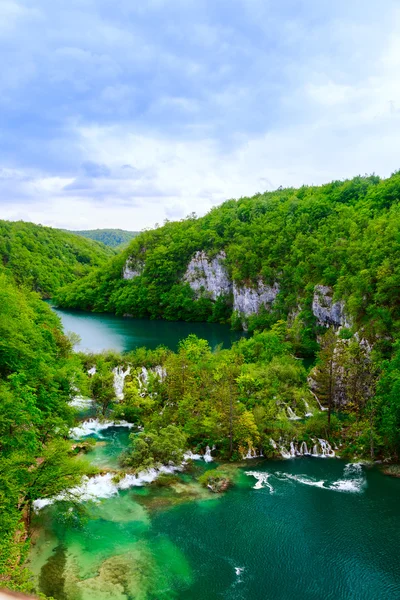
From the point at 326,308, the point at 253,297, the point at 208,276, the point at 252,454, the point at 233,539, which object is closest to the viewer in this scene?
the point at 233,539

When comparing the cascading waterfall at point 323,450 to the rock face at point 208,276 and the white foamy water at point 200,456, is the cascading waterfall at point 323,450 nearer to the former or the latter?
the white foamy water at point 200,456

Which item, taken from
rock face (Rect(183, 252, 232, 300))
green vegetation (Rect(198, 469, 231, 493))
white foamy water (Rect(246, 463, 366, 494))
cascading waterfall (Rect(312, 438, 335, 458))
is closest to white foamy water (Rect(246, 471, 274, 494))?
white foamy water (Rect(246, 463, 366, 494))

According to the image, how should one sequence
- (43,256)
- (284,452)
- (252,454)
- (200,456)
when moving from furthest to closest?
(43,256), (284,452), (252,454), (200,456)

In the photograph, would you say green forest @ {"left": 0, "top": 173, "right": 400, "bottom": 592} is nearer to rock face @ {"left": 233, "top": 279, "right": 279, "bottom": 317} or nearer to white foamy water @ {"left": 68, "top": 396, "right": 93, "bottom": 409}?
white foamy water @ {"left": 68, "top": 396, "right": 93, "bottom": 409}

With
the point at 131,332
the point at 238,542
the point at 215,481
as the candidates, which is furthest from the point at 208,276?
the point at 238,542

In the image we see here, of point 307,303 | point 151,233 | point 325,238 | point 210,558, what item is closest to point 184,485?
point 210,558

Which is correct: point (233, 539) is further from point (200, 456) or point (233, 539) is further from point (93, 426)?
point (93, 426)
